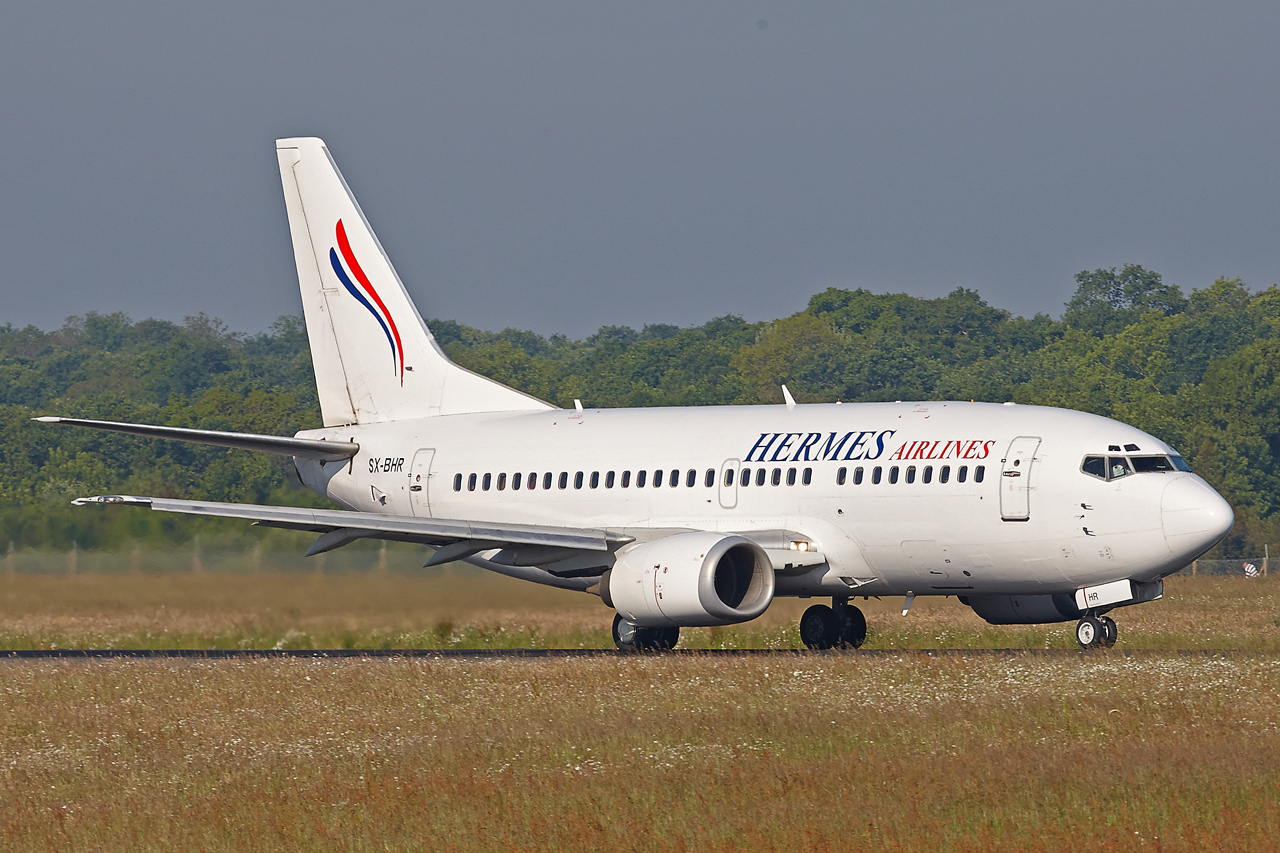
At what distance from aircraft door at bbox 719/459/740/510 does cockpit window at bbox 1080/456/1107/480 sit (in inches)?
220

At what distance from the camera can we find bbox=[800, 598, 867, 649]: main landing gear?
30953 mm

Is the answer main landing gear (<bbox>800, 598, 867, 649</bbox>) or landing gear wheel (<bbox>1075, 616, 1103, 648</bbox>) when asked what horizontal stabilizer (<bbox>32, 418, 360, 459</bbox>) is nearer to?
main landing gear (<bbox>800, 598, 867, 649</bbox>)

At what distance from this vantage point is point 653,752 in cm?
1766

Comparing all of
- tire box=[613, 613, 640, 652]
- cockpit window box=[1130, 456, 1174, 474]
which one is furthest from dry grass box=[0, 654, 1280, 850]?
tire box=[613, 613, 640, 652]

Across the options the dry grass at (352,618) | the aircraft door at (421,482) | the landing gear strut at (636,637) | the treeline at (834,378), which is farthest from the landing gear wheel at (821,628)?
the treeline at (834,378)

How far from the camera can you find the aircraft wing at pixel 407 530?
95.0 feet

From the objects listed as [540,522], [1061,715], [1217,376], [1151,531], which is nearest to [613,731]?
[1061,715]

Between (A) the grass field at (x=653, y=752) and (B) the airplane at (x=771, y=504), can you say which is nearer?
(A) the grass field at (x=653, y=752)

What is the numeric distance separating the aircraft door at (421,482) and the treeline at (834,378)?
37755 mm

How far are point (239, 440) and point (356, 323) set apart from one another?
579cm

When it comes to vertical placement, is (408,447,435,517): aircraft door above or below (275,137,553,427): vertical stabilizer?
below

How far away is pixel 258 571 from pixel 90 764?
1711cm

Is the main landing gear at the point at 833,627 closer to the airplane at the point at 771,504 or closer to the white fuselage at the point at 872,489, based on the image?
the airplane at the point at 771,504

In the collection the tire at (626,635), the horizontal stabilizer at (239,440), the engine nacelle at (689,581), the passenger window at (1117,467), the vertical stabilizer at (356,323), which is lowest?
the tire at (626,635)
